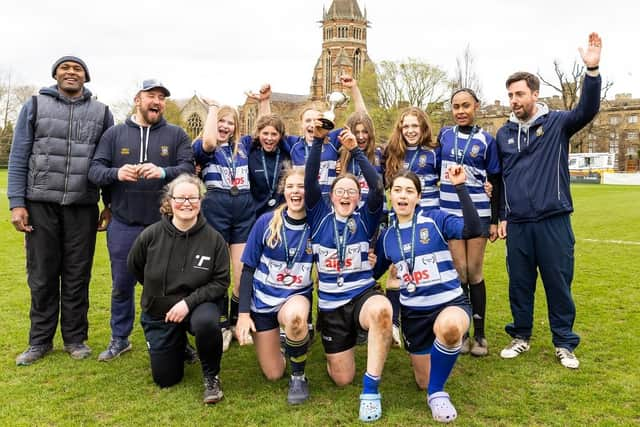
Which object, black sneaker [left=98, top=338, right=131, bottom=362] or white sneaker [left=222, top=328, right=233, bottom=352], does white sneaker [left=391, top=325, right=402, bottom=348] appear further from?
black sneaker [left=98, top=338, right=131, bottom=362]

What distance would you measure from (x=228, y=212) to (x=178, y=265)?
1.11 metres

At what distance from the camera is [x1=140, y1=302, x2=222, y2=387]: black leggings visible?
413cm

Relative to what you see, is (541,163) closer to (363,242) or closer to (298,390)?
(363,242)

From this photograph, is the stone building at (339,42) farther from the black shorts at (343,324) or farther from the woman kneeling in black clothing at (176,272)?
the black shorts at (343,324)

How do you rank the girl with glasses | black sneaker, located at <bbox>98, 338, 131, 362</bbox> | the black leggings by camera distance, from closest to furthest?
the black leggings, the girl with glasses, black sneaker, located at <bbox>98, 338, 131, 362</bbox>

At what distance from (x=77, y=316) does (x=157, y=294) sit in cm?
135

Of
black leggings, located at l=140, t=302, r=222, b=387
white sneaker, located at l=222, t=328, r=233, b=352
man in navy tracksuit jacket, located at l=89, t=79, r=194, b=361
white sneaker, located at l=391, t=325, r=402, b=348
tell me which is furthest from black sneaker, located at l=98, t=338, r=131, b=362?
white sneaker, located at l=391, t=325, r=402, b=348

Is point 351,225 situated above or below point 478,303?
above

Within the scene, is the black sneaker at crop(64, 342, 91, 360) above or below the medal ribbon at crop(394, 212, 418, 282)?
below

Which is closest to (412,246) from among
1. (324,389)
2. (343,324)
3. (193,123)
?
(343,324)

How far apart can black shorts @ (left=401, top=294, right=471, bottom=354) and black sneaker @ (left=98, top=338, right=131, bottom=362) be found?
282 centimetres

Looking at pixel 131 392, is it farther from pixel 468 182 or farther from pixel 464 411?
pixel 468 182

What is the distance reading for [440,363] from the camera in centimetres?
382

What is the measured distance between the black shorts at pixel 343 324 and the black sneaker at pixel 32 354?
281 cm
